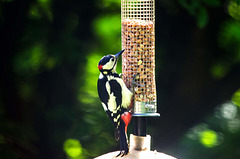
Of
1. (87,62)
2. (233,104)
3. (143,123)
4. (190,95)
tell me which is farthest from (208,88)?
(143,123)

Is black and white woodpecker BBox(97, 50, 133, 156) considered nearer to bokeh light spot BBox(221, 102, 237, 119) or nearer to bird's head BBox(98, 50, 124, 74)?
bird's head BBox(98, 50, 124, 74)

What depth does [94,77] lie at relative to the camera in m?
3.46

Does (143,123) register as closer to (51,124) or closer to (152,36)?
(152,36)

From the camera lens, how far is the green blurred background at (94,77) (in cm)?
333

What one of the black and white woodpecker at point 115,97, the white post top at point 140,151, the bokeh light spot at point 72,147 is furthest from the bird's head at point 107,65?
the bokeh light spot at point 72,147

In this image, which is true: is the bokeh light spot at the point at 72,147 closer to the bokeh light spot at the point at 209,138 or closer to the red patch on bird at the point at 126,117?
the bokeh light spot at the point at 209,138

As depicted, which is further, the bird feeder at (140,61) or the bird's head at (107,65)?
the bird feeder at (140,61)

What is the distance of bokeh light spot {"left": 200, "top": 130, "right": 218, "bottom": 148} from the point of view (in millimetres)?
3207

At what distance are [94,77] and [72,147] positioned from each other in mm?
703

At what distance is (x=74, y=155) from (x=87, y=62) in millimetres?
829

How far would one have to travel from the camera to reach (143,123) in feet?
8.49

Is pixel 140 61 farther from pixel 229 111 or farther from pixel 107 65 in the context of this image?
pixel 229 111

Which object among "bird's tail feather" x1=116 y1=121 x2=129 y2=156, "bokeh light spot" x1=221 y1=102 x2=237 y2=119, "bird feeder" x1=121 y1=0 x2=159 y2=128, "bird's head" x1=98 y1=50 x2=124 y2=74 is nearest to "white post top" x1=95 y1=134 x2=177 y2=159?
"bird's tail feather" x1=116 y1=121 x2=129 y2=156

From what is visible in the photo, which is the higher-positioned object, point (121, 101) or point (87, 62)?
point (87, 62)
